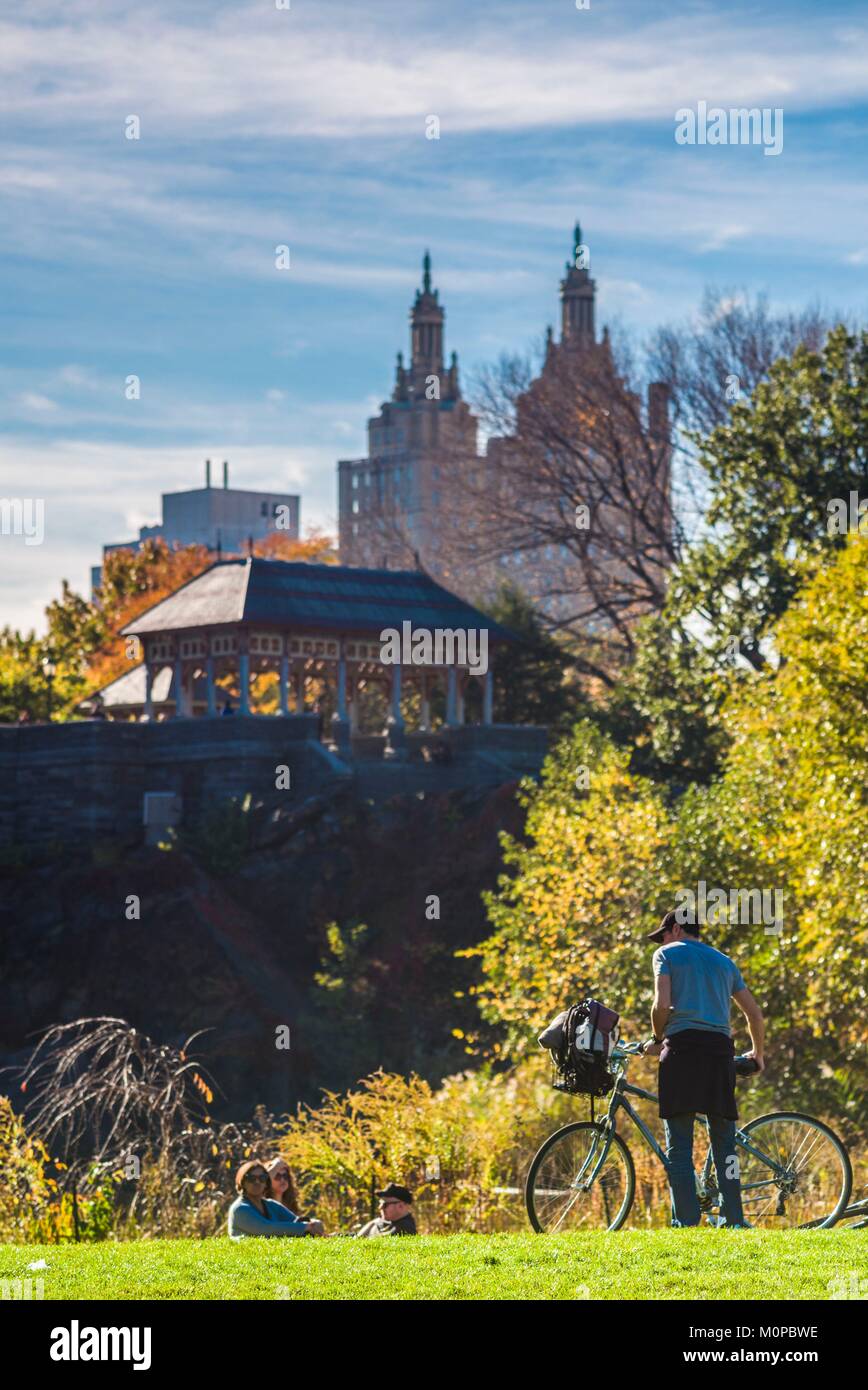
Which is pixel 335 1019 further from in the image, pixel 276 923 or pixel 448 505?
pixel 448 505

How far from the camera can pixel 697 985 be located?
10812 millimetres

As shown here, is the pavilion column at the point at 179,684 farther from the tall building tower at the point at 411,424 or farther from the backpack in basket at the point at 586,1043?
the tall building tower at the point at 411,424

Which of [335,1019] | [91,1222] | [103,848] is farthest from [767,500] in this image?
[91,1222]

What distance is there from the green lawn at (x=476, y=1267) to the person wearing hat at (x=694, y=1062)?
46 centimetres

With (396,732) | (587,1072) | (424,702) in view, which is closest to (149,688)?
(396,732)

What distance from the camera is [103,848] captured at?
42.9 metres

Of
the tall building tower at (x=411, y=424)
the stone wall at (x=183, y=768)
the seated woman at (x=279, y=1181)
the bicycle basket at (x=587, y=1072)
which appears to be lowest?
the seated woman at (x=279, y=1181)

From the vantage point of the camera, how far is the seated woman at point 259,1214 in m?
11.4

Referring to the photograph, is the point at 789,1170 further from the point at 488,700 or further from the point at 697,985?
the point at 488,700

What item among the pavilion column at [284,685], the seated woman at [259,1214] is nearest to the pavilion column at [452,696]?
the pavilion column at [284,685]

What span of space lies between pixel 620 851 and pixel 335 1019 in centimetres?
1335

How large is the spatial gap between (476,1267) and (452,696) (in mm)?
38347

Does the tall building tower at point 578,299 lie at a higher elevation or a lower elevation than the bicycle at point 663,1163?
higher

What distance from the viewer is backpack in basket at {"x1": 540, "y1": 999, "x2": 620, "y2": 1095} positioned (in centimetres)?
1108
